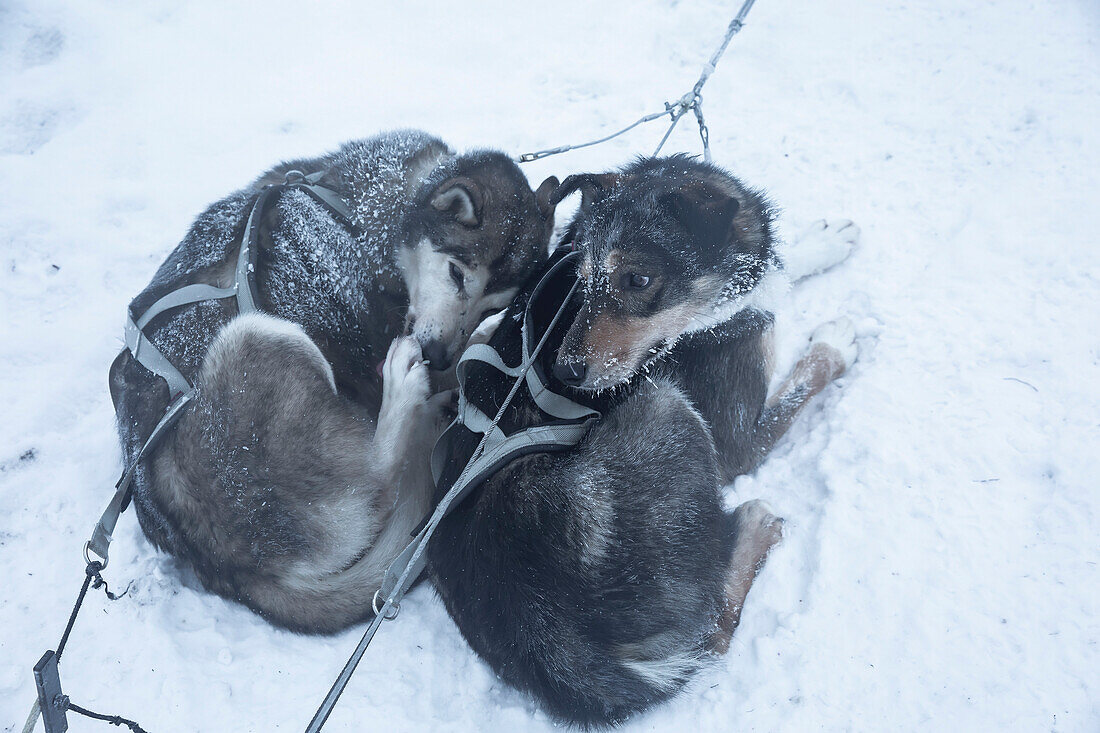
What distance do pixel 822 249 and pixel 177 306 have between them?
13.7ft

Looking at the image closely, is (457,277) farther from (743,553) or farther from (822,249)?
(822,249)

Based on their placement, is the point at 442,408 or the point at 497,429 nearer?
the point at 497,429

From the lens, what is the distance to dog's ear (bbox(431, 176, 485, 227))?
350 cm

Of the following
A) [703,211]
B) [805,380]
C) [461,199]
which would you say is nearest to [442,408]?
[461,199]

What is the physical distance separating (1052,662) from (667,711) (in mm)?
1838

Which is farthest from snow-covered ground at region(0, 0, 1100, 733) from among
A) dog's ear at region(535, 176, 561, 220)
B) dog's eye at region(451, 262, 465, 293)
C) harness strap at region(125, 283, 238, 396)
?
dog's eye at region(451, 262, 465, 293)

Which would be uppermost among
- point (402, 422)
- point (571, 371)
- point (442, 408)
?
point (571, 371)

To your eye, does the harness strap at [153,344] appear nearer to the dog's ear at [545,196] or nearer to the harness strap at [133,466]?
the harness strap at [133,466]

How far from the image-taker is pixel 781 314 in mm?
4008

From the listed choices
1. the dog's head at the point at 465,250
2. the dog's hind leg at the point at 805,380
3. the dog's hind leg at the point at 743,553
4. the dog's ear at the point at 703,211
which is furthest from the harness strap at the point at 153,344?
the dog's hind leg at the point at 805,380

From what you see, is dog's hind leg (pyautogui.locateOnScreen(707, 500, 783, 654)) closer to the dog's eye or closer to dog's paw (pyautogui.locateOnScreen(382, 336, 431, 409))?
dog's paw (pyautogui.locateOnScreen(382, 336, 431, 409))

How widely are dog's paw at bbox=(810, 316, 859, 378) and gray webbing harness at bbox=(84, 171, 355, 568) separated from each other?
3140mm

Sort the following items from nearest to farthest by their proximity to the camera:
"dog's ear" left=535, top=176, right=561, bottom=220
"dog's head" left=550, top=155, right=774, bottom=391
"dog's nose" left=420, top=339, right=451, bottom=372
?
"dog's head" left=550, top=155, right=774, bottom=391, "dog's nose" left=420, top=339, right=451, bottom=372, "dog's ear" left=535, top=176, right=561, bottom=220

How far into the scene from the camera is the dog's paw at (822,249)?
4031mm
